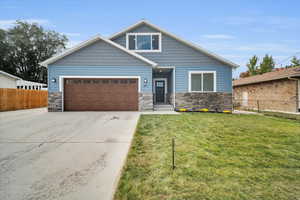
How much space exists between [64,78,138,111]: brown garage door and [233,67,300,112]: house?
9962 millimetres

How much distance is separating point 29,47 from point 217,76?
35.2m

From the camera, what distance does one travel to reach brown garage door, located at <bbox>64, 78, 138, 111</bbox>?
10992 millimetres

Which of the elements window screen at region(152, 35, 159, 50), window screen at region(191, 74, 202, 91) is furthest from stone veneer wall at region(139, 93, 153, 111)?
window screen at region(152, 35, 159, 50)

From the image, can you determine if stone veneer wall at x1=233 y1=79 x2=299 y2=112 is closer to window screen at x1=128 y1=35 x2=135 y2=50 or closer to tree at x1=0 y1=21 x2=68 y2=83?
window screen at x1=128 y1=35 x2=135 y2=50

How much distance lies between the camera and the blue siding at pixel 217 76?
1169 centimetres

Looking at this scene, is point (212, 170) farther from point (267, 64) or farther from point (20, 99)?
point (267, 64)

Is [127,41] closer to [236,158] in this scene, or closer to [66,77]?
[66,77]

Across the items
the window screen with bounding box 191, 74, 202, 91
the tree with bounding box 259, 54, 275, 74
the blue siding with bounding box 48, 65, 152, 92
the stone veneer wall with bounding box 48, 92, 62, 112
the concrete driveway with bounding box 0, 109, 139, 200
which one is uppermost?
the tree with bounding box 259, 54, 275, 74

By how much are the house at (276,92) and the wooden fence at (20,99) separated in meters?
19.1

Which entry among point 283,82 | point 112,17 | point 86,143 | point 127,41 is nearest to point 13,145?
point 86,143

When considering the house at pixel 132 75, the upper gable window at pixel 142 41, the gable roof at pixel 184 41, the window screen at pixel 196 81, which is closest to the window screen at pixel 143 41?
the upper gable window at pixel 142 41

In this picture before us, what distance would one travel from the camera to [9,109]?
41.0ft

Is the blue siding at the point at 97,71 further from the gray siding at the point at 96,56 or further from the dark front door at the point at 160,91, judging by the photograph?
the dark front door at the point at 160,91

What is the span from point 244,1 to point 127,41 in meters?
9.79
